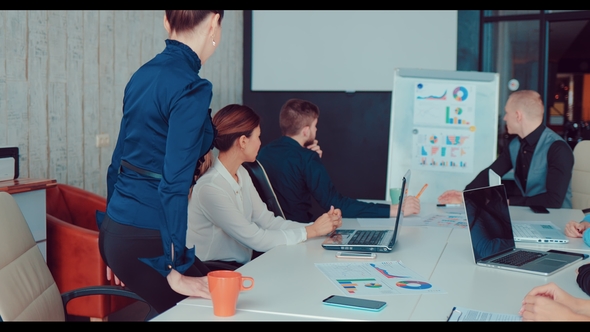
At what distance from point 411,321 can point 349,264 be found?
0.59 m

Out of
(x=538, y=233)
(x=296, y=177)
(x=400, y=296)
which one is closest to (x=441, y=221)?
(x=538, y=233)

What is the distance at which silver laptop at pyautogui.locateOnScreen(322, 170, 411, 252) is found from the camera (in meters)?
2.18

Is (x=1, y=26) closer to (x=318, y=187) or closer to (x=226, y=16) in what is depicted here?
(x=318, y=187)

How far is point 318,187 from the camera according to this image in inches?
126

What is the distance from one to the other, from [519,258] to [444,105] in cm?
298

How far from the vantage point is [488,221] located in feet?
6.97

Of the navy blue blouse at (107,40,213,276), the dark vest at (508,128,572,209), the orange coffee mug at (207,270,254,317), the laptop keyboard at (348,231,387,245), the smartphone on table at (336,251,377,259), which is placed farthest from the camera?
the dark vest at (508,128,572,209)

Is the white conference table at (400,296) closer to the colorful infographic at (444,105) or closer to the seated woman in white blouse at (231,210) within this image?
the seated woman in white blouse at (231,210)

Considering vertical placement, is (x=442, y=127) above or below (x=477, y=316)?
above

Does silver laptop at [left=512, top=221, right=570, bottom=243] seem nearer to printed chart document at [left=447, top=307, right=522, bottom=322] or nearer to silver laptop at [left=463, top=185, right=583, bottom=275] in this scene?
silver laptop at [left=463, top=185, right=583, bottom=275]

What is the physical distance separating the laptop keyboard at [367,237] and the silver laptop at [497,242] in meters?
0.37

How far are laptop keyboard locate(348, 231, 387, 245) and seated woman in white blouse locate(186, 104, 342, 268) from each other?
101 mm

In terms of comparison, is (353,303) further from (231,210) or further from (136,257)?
(231,210)

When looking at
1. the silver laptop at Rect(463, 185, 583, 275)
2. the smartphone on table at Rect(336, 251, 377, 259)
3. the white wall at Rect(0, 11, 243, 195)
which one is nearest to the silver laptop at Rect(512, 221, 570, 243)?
the silver laptop at Rect(463, 185, 583, 275)
